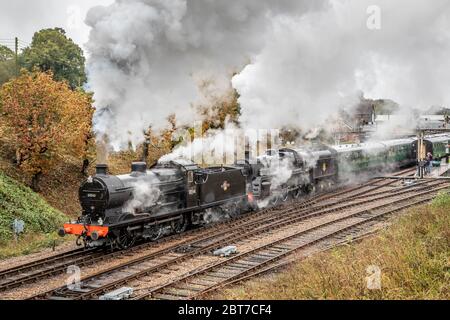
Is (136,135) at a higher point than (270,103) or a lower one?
lower

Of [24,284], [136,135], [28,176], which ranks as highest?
[136,135]

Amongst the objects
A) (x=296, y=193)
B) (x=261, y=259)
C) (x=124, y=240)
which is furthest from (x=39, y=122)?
(x=261, y=259)

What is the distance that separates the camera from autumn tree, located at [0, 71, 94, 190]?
2422 cm

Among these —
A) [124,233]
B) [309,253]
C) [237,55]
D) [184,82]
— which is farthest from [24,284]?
[237,55]

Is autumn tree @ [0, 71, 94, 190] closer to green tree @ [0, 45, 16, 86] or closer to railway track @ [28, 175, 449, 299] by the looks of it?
railway track @ [28, 175, 449, 299]

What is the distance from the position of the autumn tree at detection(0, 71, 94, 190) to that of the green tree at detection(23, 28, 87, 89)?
18.1 meters

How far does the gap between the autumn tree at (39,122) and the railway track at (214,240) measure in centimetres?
966

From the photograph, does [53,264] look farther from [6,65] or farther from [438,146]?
[438,146]

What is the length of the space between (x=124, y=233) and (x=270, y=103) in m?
10.7

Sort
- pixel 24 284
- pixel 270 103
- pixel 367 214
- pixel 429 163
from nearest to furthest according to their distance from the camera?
pixel 24 284
pixel 367 214
pixel 270 103
pixel 429 163

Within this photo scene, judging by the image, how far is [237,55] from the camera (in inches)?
886

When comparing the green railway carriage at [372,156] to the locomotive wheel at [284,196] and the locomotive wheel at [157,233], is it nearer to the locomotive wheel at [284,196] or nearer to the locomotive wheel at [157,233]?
the locomotive wheel at [284,196]

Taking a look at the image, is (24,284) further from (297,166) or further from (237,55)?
(297,166)

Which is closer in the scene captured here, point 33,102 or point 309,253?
point 309,253
